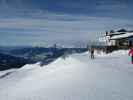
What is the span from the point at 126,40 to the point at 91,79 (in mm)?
44342

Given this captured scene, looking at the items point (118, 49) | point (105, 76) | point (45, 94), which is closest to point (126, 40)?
point (118, 49)

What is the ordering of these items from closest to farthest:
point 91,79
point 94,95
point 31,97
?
point 94,95 < point 31,97 < point 91,79

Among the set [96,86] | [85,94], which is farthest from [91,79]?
[85,94]

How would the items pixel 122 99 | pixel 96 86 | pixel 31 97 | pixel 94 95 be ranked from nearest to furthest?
pixel 122 99, pixel 94 95, pixel 31 97, pixel 96 86

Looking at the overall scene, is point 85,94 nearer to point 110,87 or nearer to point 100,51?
point 110,87

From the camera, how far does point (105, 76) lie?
56.1ft

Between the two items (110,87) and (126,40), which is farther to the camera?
(126,40)

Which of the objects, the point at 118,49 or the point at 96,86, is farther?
the point at 118,49

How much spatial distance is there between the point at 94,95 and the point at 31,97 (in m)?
3.40

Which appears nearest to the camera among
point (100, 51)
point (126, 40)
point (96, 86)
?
point (96, 86)

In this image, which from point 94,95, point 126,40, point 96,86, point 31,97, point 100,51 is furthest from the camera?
point 126,40

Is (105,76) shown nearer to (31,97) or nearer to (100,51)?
(31,97)

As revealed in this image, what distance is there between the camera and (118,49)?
5156 centimetres

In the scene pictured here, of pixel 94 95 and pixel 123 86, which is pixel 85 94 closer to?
pixel 94 95
